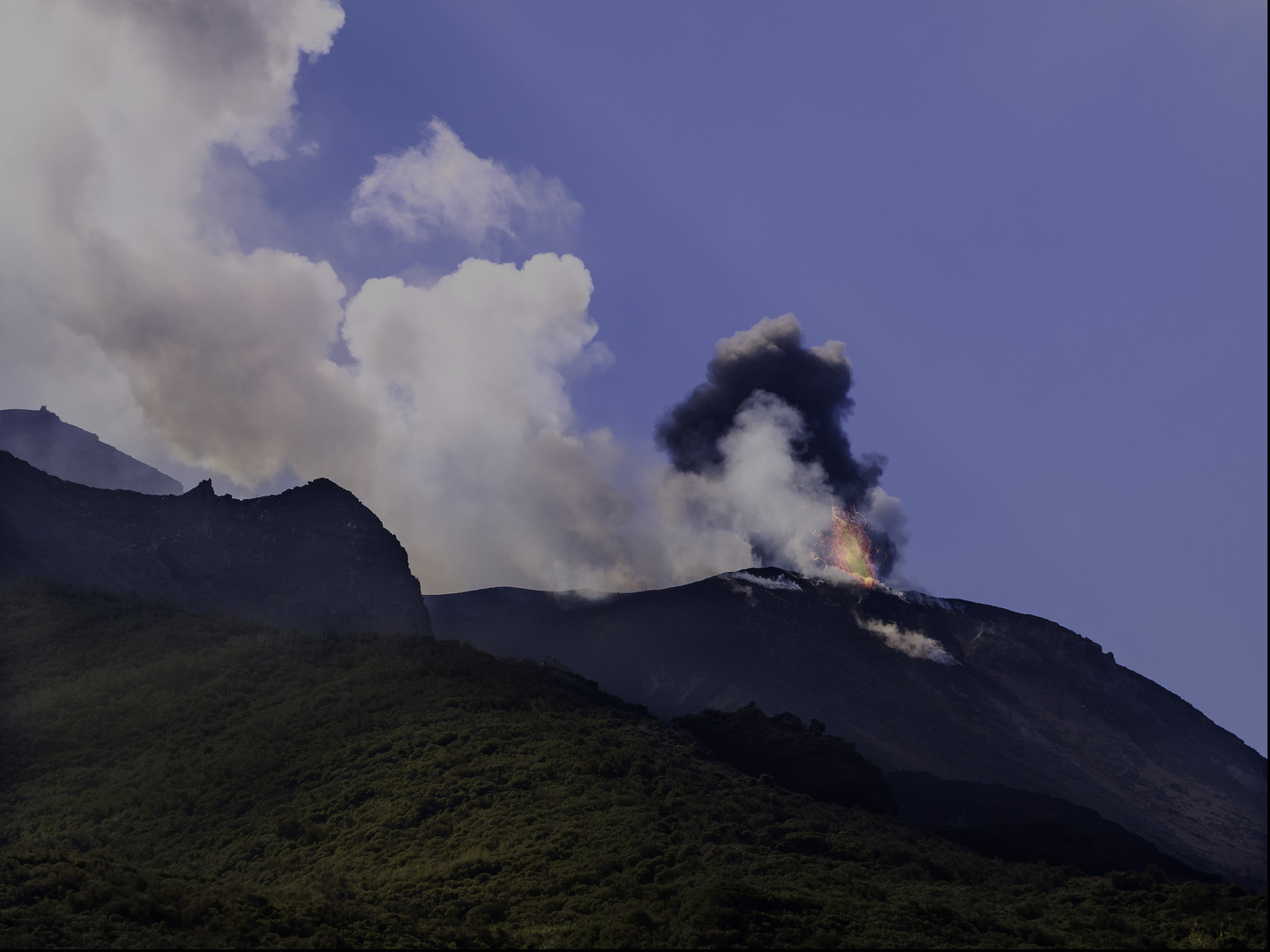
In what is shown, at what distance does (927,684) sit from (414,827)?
93015 mm

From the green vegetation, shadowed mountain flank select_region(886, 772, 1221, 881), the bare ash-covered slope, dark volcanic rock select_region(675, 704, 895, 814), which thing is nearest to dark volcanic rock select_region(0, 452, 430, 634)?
the green vegetation

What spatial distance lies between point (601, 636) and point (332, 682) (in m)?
76.5

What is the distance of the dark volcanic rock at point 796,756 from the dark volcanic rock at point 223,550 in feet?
145

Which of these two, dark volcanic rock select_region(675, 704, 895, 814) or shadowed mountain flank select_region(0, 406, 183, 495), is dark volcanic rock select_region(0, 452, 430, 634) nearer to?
dark volcanic rock select_region(675, 704, 895, 814)

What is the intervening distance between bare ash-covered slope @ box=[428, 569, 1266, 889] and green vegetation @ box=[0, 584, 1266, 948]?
46.3 meters

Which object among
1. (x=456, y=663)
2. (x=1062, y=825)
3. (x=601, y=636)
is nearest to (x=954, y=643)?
(x=601, y=636)

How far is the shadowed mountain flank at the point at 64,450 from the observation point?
176000mm

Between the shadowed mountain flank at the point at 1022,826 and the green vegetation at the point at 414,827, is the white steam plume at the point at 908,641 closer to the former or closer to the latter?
the shadowed mountain flank at the point at 1022,826

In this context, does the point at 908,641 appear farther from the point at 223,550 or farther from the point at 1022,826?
the point at 223,550

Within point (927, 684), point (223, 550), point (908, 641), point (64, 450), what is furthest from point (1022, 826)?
point (64, 450)

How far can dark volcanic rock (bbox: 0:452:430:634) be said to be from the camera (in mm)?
89625

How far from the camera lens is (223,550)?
346 feet

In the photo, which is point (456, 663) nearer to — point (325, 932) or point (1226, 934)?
point (325, 932)

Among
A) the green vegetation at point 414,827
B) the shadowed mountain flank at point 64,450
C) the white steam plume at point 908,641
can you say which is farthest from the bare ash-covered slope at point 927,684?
the shadowed mountain flank at point 64,450
